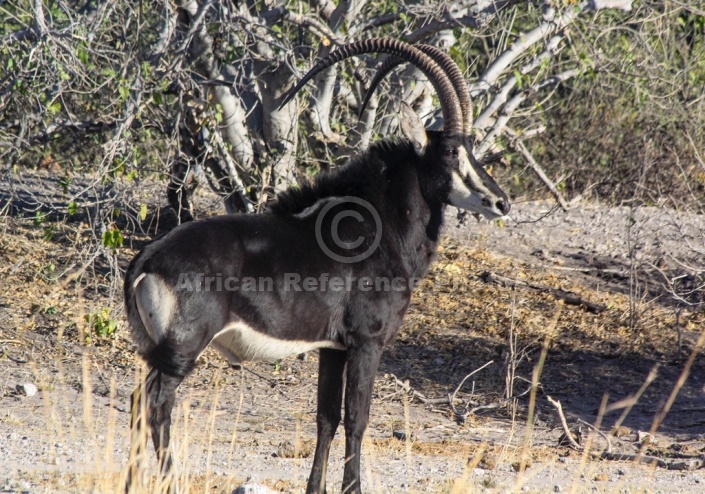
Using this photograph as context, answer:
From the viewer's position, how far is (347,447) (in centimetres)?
541

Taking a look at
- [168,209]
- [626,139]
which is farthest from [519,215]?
[168,209]

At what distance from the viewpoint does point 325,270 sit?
5.30 metres

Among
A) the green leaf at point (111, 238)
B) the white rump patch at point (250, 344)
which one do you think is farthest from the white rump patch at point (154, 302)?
the green leaf at point (111, 238)

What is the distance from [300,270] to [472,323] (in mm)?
4486

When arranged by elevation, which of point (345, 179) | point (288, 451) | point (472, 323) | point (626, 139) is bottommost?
point (288, 451)

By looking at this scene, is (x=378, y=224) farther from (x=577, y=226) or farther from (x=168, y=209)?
(x=577, y=226)

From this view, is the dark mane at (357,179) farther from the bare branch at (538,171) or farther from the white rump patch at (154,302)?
the bare branch at (538,171)

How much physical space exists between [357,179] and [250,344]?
135 cm

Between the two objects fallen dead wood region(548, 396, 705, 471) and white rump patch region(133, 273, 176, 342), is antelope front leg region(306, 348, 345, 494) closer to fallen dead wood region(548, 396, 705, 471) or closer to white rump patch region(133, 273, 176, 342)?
white rump patch region(133, 273, 176, 342)

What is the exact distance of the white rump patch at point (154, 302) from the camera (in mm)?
4820

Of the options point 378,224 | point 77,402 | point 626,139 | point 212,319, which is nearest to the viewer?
point 212,319

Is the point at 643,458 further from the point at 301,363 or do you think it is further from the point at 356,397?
the point at 301,363

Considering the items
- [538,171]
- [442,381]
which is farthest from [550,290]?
[442,381]

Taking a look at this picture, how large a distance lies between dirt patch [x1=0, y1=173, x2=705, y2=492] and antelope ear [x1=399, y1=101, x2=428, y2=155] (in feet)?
5.51
